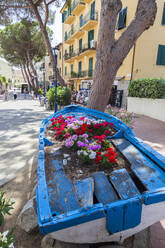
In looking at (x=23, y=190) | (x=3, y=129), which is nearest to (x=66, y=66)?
(x=3, y=129)

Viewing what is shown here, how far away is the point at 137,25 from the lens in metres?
4.16

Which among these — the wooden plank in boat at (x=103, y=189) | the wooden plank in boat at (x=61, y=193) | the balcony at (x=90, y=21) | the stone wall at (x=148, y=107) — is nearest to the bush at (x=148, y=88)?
the stone wall at (x=148, y=107)

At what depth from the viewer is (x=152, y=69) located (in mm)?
13906

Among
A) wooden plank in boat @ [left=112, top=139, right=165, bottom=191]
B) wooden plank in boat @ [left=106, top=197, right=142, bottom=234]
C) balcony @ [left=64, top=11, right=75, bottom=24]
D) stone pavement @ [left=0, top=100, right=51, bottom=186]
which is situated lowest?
stone pavement @ [left=0, top=100, right=51, bottom=186]

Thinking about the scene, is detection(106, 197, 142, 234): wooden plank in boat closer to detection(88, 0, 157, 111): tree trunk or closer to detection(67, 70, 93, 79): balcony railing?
detection(88, 0, 157, 111): tree trunk

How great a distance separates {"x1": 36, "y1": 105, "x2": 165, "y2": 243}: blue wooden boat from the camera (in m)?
1.29

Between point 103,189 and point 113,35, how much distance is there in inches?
159

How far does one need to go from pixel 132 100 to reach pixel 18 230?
1136 centimetres

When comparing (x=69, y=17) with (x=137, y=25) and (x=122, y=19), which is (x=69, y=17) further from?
(x=137, y=25)

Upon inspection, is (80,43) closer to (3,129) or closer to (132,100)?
(132,100)

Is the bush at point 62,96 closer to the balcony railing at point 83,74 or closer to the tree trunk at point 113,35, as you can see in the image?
the tree trunk at point 113,35

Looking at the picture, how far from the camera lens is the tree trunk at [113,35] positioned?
412cm

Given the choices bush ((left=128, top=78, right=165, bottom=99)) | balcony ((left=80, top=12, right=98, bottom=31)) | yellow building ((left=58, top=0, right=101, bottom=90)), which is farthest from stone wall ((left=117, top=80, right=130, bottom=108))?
balcony ((left=80, top=12, right=98, bottom=31))

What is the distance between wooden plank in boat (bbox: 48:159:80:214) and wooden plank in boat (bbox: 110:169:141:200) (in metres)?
0.43
